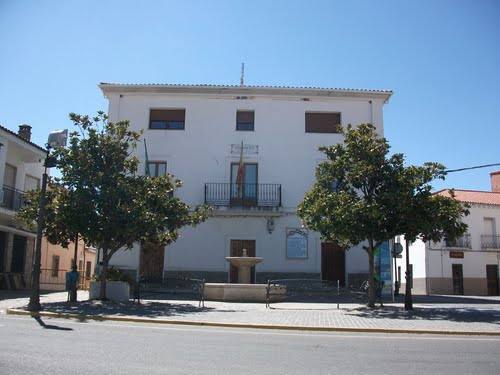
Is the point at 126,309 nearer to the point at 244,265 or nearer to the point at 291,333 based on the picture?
the point at 291,333

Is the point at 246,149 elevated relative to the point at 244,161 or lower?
elevated

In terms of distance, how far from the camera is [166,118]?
27.0 metres

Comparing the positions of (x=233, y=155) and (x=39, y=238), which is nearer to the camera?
(x=39, y=238)

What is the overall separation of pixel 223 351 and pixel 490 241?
30.8m

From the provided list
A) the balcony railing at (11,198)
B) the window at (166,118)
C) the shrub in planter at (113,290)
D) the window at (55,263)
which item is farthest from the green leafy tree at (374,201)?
the window at (55,263)

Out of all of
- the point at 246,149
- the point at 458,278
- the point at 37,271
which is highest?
the point at 246,149

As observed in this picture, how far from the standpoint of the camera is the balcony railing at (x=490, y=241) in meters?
35.3

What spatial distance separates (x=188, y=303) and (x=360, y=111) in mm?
13437

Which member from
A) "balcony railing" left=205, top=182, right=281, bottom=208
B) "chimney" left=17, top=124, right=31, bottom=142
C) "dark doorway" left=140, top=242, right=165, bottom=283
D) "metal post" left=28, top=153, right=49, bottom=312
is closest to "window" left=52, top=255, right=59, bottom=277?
"chimney" left=17, top=124, right=31, bottom=142

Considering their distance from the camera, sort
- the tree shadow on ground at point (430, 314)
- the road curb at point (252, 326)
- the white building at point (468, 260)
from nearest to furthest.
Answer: the road curb at point (252, 326), the tree shadow on ground at point (430, 314), the white building at point (468, 260)

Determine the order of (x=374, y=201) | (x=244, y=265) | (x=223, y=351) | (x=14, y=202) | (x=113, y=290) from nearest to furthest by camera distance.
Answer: (x=223, y=351)
(x=374, y=201)
(x=113, y=290)
(x=244, y=265)
(x=14, y=202)

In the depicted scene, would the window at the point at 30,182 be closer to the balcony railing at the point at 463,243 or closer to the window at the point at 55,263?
the window at the point at 55,263

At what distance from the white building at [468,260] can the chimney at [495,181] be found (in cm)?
569

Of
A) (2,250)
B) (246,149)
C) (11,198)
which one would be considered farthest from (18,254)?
(246,149)
